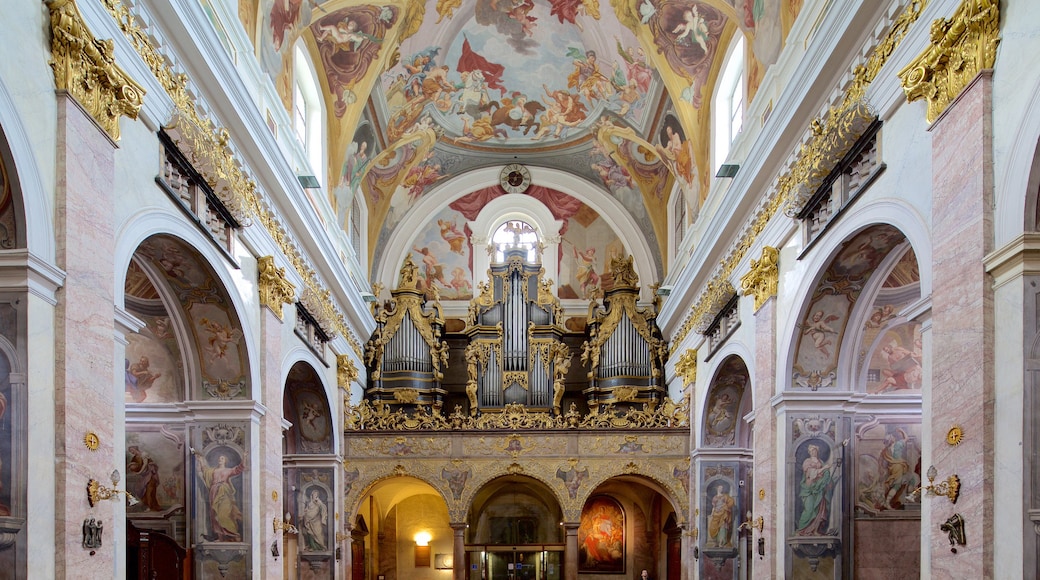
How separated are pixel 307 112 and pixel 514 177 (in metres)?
9.40

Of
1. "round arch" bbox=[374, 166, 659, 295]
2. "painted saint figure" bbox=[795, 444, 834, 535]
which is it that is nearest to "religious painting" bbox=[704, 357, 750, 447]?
"painted saint figure" bbox=[795, 444, 834, 535]

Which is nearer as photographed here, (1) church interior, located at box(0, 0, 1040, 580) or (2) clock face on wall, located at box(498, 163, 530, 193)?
(1) church interior, located at box(0, 0, 1040, 580)

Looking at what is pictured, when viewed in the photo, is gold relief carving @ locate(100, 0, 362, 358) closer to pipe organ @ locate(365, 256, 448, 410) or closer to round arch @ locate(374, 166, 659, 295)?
pipe organ @ locate(365, 256, 448, 410)

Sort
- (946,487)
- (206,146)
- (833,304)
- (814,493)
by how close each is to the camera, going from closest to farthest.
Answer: (946,487) → (206,146) → (833,304) → (814,493)

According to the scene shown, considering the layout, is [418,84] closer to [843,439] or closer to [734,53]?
[734,53]

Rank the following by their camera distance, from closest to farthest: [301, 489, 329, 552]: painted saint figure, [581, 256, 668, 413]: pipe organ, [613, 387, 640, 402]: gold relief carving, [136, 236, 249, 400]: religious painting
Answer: [136, 236, 249, 400]: religious painting → [301, 489, 329, 552]: painted saint figure → [613, 387, 640, 402]: gold relief carving → [581, 256, 668, 413]: pipe organ

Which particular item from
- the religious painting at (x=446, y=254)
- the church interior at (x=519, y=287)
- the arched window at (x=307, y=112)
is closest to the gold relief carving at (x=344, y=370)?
the church interior at (x=519, y=287)

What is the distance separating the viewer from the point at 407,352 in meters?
23.6

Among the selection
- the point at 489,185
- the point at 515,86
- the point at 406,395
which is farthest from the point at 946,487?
the point at 489,185

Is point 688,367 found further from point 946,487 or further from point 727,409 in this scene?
point 946,487

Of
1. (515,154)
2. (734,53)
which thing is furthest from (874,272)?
(515,154)

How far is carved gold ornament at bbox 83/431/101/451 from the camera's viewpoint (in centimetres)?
791

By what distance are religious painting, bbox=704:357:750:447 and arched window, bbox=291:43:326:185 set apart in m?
7.91

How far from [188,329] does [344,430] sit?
333 inches
